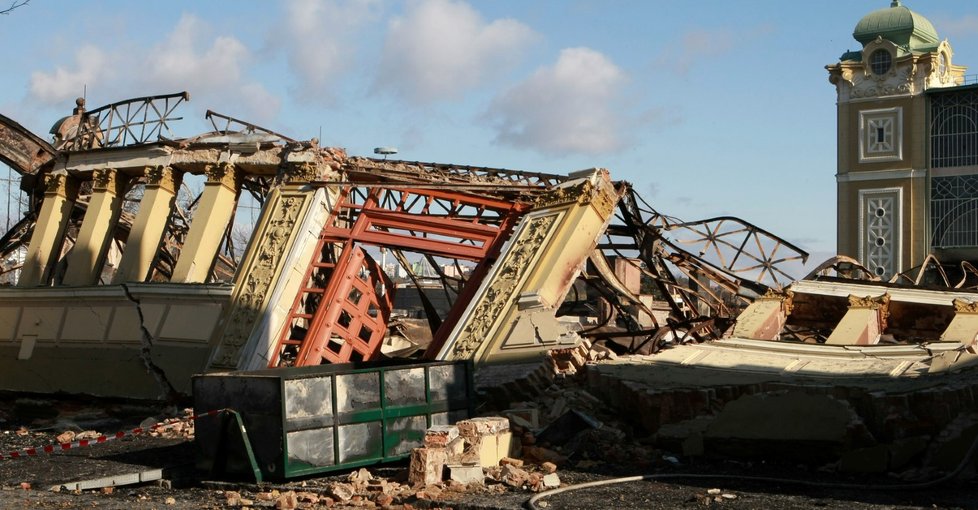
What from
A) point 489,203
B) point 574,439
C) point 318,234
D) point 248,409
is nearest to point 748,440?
point 574,439

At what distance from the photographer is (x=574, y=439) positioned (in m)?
13.7

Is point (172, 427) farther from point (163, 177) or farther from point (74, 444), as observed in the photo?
point (163, 177)

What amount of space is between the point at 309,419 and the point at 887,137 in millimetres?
32991

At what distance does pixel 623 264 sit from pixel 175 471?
39.3 ft

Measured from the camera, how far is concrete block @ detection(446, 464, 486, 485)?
11.6 m

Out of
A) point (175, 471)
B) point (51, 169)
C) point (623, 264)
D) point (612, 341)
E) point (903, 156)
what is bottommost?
point (175, 471)

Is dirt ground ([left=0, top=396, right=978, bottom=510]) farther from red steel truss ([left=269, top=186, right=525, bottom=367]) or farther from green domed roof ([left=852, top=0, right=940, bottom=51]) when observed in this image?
green domed roof ([left=852, top=0, right=940, bottom=51])

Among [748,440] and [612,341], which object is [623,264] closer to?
[612,341]

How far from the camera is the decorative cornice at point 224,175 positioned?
20.4 meters

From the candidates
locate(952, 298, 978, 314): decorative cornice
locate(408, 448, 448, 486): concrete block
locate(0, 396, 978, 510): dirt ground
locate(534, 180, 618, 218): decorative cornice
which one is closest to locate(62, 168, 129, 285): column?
locate(0, 396, 978, 510): dirt ground

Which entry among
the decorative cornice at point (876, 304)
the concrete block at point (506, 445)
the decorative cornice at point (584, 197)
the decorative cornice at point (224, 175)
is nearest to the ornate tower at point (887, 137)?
the decorative cornice at point (876, 304)

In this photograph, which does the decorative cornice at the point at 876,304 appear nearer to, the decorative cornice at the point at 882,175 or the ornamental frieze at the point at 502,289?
the ornamental frieze at the point at 502,289

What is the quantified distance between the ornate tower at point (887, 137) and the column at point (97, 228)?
26.8 m

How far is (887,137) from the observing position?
40.4m
